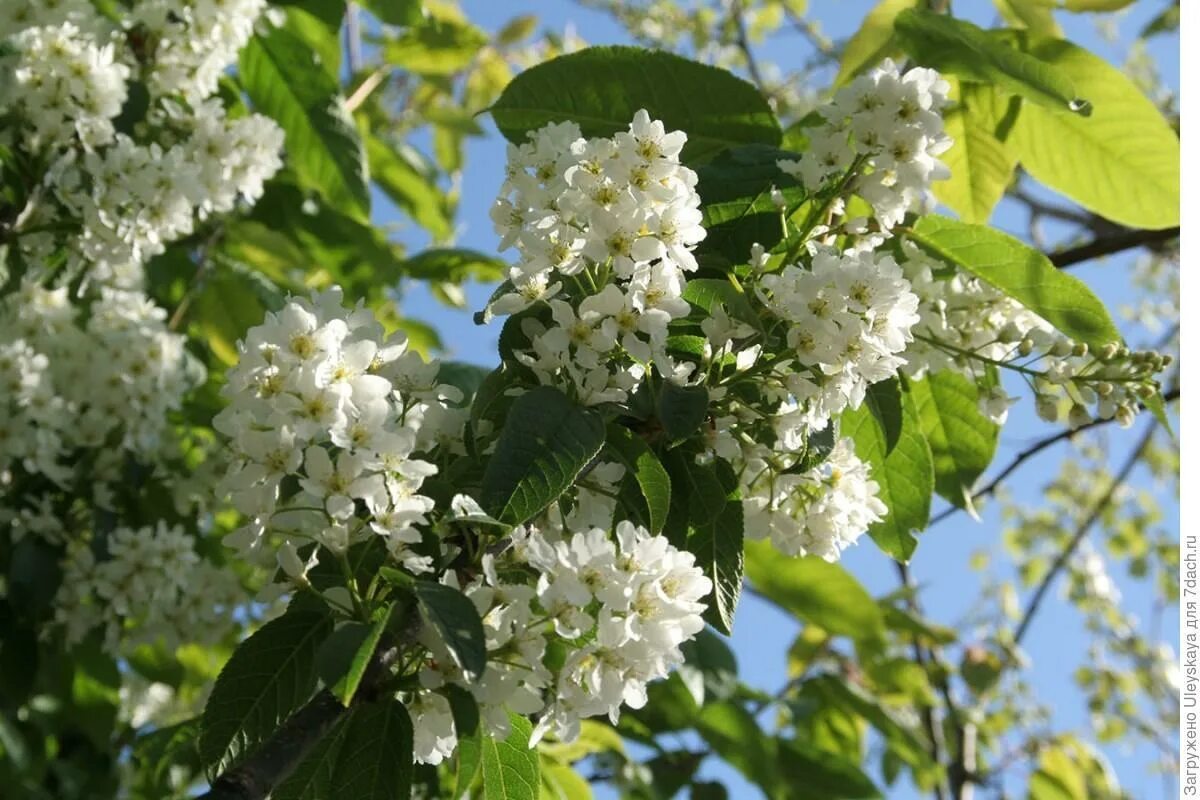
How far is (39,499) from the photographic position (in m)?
2.77

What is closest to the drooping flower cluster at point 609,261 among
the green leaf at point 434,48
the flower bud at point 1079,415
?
the flower bud at point 1079,415

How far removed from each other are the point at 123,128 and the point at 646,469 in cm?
151

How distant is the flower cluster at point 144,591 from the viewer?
2578 millimetres

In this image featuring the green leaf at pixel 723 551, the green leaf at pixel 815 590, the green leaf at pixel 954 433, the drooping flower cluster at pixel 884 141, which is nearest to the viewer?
the green leaf at pixel 723 551

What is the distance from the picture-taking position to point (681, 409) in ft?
4.03

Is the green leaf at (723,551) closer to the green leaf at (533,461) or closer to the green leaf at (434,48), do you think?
the green leaf at (533,461)

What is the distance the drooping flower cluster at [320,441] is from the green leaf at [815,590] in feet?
5.16

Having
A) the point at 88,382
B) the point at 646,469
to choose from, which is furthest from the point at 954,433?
the point at 88,382

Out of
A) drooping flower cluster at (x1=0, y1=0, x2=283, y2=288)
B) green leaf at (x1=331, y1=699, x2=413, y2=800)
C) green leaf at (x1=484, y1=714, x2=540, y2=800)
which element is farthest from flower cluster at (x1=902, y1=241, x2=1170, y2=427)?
drooping flower cluster at (x1=0, y1=0, x2=283, y2=288)

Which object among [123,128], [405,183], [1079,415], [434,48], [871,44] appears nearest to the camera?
[1079,415]

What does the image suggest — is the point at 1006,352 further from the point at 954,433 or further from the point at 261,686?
the point at 261,686

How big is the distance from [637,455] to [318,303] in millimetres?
362

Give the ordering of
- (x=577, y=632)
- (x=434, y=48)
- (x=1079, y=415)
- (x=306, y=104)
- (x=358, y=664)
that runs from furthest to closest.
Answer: (x=434, y=48)
(x=306, y=104)
(x=1079, y=415)
(x=577, y=632)
(x=358, y=664)
